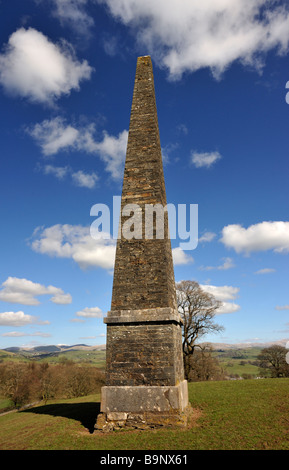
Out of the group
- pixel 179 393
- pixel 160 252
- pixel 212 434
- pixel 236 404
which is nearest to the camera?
pixel 212 434

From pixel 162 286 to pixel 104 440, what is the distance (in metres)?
4.52

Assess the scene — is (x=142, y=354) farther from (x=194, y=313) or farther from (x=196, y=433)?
(x=194, y=313)

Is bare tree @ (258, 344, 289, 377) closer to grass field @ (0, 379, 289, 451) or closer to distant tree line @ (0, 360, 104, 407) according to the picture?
distant tree line @ (0, 360, 104, 407)

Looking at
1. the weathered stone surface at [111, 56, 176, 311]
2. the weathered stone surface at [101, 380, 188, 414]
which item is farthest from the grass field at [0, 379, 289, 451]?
the weathered stone surface at [111, 56, 176, 311]

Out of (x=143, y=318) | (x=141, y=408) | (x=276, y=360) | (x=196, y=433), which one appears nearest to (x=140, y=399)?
(x=141, y=408)

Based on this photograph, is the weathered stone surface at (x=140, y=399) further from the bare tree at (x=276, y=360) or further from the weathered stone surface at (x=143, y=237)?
the bare tree at (x=276, y=360)

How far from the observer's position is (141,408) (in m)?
8.17

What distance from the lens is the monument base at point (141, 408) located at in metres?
8.00

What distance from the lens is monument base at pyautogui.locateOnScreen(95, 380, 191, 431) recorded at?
8.00m

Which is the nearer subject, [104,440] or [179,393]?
[104,440]
